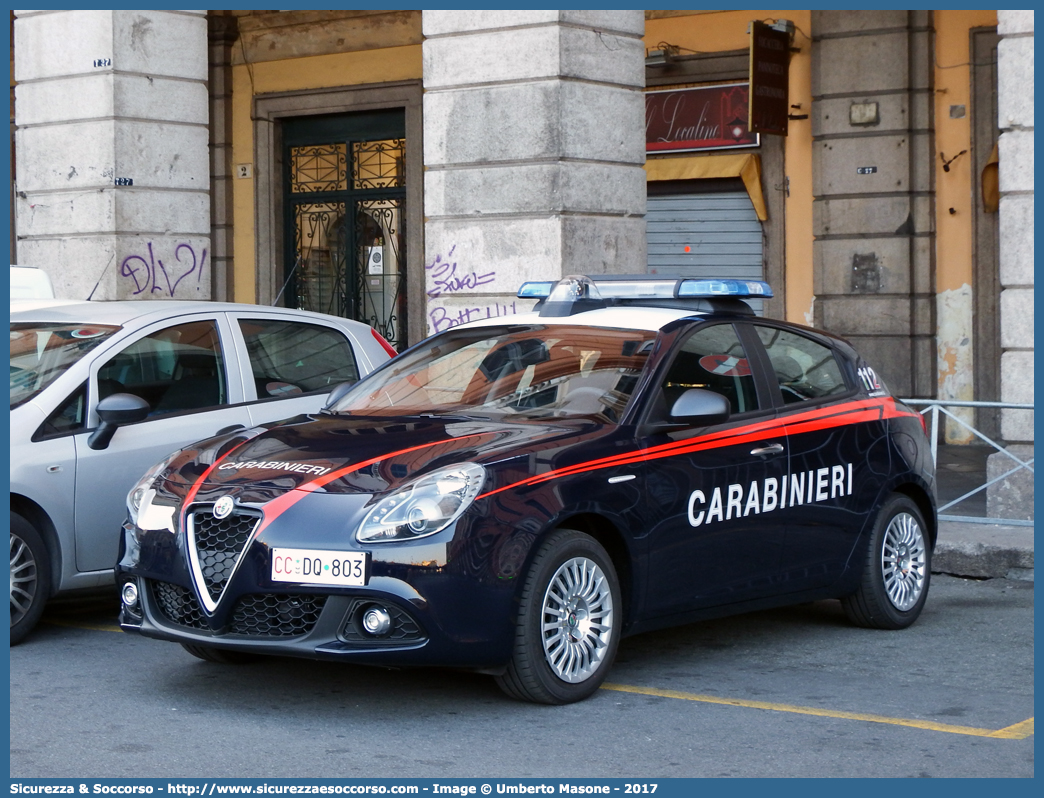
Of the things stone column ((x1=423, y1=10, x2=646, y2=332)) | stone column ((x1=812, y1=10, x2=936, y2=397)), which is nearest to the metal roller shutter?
stone column ((x1=812, y1=10, x2=936, y2=397))

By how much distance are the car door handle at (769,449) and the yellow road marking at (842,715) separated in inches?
44.9

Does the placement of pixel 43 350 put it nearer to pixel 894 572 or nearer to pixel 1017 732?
pixel 894 572

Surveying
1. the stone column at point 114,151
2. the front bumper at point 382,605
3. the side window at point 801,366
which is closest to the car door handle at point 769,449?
the side window at point 801,366

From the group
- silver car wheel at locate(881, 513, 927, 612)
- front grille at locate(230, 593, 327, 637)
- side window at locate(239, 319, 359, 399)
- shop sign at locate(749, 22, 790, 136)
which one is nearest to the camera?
front grille at locate(230, 593, 327, 637)

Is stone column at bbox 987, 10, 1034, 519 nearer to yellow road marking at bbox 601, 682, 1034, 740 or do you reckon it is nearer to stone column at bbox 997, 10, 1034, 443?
stone column at bbox 997, 10, 1034, 443

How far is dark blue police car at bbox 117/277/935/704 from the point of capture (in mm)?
5301

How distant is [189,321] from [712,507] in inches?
119

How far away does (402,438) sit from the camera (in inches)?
228

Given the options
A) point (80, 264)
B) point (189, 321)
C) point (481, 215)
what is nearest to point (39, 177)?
point (80, 264)

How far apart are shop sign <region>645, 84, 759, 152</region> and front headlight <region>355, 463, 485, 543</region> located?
10609 millimetres

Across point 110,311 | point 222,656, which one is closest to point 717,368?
point 222,656

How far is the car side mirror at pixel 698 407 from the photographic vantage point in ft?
19.8

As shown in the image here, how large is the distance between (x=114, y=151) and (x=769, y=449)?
27.0ft

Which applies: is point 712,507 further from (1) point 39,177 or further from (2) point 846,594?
(1) point 39,177
